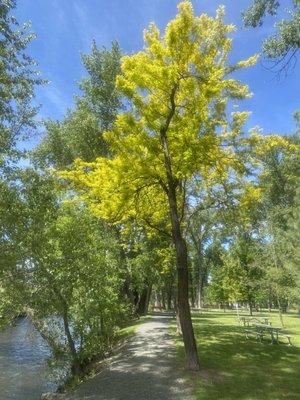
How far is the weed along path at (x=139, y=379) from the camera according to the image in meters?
10.4

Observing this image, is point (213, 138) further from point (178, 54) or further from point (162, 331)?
point (162, 331)

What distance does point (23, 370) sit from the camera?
1922 cm

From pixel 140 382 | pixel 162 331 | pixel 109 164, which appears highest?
pixel 109 164

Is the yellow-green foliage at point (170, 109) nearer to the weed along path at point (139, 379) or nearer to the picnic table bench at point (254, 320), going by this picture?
the weed along path at point (139, 379)

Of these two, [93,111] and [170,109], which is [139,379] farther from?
[93,111]

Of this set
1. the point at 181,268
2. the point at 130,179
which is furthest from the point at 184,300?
the point at 130,179

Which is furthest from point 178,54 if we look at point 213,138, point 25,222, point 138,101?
point 25,222

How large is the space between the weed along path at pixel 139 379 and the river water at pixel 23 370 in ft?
10.8

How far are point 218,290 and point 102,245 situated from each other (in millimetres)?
39754

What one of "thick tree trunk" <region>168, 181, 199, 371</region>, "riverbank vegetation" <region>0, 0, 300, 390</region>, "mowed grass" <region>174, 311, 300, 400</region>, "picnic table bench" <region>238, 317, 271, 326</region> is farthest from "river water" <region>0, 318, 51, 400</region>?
"picnic table bench" <region>238, 317, 271, 326</region>

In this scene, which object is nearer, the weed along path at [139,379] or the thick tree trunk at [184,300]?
the weed along path at [139,379]

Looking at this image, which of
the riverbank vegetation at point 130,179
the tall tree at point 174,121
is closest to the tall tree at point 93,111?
the riverbank vegetation at point 130,179

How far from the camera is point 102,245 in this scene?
17.8m

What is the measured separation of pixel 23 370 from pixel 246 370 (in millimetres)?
11750
